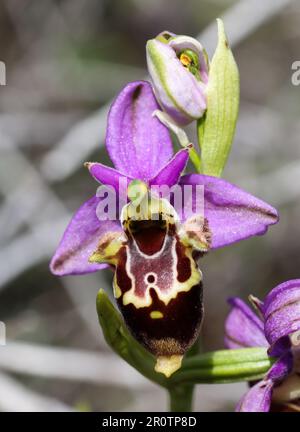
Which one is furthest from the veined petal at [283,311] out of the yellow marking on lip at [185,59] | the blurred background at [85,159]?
the blurred background at [85,159]

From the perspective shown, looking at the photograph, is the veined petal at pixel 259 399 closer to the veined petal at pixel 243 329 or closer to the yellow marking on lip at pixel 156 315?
the veined petal at pixel 243 329

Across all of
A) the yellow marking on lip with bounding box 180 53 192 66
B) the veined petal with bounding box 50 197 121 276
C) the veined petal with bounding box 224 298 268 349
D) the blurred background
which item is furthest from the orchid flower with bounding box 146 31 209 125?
the blurred background

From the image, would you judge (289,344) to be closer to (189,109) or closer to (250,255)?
(189,109)

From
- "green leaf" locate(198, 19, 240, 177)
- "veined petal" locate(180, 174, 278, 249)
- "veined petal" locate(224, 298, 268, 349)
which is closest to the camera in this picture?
"veined petal" locate(180, 174, 278, 249)

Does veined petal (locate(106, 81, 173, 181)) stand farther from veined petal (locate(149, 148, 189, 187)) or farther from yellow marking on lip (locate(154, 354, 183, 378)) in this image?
yellow marking on lip (locate(154, 354, 183, 378))

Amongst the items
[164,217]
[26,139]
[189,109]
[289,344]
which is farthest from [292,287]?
[26,139]

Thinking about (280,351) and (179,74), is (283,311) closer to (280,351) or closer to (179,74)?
(280,351)

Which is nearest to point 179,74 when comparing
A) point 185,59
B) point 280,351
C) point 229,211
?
point 185,59
